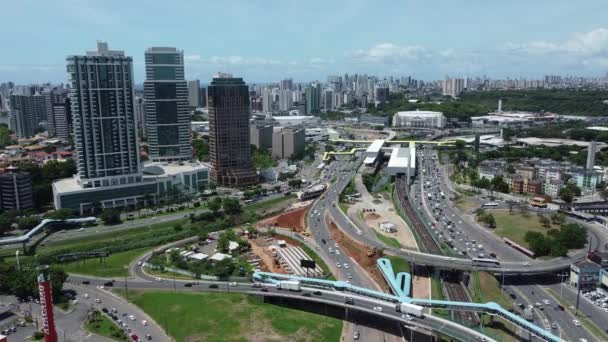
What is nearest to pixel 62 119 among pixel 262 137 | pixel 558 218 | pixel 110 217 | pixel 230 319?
pixel 262 137

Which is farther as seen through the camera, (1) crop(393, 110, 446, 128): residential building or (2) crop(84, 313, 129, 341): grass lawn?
(1) crop(393, 110, 446, 128): residential building

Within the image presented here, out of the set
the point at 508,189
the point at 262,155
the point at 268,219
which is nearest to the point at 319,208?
the point at 268,219

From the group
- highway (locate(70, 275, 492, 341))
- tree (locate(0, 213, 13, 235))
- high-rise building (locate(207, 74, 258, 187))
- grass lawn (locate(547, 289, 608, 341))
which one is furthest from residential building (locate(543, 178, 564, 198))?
tree (locate(0, 213, 13, 235))

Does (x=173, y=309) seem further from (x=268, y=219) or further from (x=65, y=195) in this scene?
(x=65, y=195)

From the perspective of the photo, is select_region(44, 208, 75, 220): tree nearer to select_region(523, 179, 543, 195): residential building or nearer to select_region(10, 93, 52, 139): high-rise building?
select_region(523, 179, 543, 195): residential building

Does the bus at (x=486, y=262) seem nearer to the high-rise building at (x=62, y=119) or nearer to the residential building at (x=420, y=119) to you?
the residential building at (x=420, y=119)

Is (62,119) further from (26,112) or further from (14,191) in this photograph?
(14,191)

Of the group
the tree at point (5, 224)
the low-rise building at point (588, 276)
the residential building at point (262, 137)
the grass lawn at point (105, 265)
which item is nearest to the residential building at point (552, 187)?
the low-rise building at point (588, 276)
